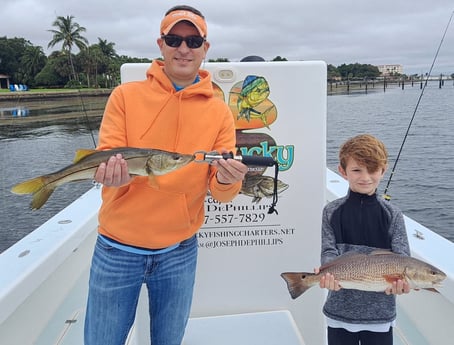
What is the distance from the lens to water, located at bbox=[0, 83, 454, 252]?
8.78 metres

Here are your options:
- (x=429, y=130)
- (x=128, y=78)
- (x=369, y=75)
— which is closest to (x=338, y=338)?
(x=128, y=78)

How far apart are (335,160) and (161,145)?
12802mm

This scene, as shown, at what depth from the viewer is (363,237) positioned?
7.00ft

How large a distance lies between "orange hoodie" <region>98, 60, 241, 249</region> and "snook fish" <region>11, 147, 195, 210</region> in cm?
13

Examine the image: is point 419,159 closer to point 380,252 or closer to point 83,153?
point 380,252

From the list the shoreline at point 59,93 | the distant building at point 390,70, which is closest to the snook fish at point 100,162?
the shoreline at point 59,93

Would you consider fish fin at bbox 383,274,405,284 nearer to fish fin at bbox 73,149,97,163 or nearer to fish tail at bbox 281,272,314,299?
fish tail at bbox 281,272,314,299

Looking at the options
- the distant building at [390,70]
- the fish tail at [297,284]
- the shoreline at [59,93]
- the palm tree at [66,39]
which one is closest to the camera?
the fish tail at [297,284]

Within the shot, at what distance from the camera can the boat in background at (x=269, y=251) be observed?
2789 mm

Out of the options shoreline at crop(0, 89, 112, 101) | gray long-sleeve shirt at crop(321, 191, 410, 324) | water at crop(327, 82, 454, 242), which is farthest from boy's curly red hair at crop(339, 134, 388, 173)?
water at crop(327, 82, 454, 242)

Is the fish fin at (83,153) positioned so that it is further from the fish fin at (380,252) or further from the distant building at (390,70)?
the distant building at (390,70)

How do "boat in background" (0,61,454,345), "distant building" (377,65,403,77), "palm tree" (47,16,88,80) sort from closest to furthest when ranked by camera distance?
1. "boat in background" (0,61,454,345)
2. "palm tree" (47,16,88,80)
3. "distant building" (377,65,403,77)

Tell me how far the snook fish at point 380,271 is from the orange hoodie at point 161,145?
61 centimetres

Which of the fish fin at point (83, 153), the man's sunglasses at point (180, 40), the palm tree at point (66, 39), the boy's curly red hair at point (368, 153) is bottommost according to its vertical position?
the boy's curly red hair at point (368, 153)
